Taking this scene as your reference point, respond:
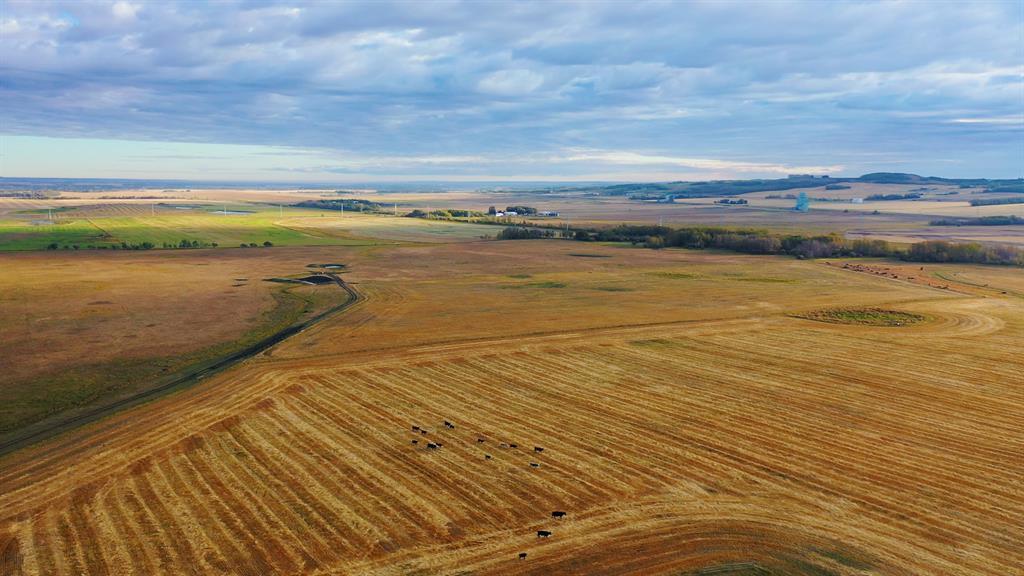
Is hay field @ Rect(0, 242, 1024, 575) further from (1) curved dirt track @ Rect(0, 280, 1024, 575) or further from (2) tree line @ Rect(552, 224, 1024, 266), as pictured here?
(2) tree line @ Rect(552, 224, 1024, 266)

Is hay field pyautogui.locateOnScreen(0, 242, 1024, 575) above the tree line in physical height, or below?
below

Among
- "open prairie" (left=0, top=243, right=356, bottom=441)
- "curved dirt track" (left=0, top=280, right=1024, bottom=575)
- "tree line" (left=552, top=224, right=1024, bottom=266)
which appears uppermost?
"tree line" (left=552, top=224, right=1024, bottom=266)

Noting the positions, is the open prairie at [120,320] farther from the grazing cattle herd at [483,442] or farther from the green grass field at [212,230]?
the green grass field at [212,230]

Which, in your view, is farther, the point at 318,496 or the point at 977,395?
the point at 977,395

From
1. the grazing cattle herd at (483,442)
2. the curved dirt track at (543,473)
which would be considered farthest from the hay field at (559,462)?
the grazing cattle herd at (483,442)

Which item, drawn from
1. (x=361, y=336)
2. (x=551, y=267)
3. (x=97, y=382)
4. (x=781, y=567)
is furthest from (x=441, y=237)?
(x=781, y=567)

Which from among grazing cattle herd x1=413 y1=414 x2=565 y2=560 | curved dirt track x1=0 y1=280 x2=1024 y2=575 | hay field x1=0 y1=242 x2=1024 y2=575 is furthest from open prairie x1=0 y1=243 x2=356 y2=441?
grazing cattle herd x1=413 y1=414 x2=565 y2=560

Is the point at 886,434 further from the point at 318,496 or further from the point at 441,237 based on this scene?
the point at 441,237

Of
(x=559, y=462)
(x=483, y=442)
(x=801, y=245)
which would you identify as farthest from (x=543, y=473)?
(x=801, y=245)
